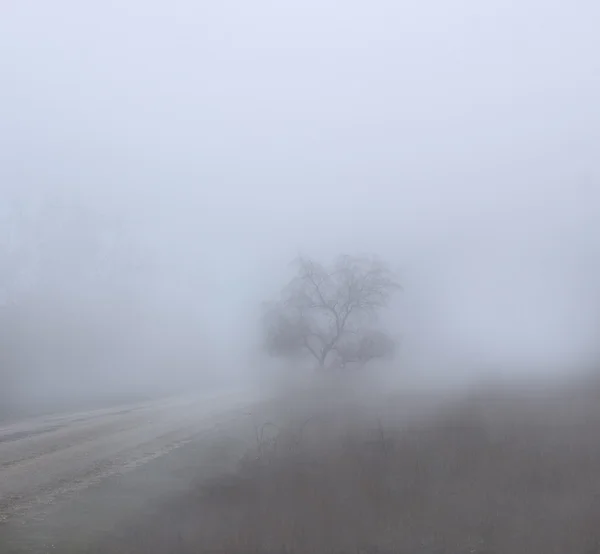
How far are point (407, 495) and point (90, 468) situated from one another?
25.8ft

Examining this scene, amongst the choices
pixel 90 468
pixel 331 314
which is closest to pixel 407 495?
pixel 90 468

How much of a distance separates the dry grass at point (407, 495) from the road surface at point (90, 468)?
1313 mm

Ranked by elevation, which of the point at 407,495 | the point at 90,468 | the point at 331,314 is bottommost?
the point at 407,495

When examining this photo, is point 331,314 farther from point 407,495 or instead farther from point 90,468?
point 407,495

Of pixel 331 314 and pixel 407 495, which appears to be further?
pixel 331 314

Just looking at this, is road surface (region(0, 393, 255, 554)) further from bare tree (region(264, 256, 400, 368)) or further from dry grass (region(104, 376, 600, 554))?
bare tree (region(264, 256, 400, 368))

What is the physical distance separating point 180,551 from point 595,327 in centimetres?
4772

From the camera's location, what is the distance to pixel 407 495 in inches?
488

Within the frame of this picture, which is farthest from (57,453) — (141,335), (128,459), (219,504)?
(141,335)

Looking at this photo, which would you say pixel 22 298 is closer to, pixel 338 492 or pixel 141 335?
pixel 141 335

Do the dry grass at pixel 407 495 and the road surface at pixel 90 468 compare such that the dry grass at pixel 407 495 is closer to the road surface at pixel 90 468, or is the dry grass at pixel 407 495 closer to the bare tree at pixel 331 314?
the road surface at pixel 90 468

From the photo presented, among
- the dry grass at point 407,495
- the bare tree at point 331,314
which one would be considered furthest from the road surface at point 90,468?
the bare tree at point 331,314

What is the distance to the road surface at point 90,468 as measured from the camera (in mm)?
11094

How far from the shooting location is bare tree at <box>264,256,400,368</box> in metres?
49.9
